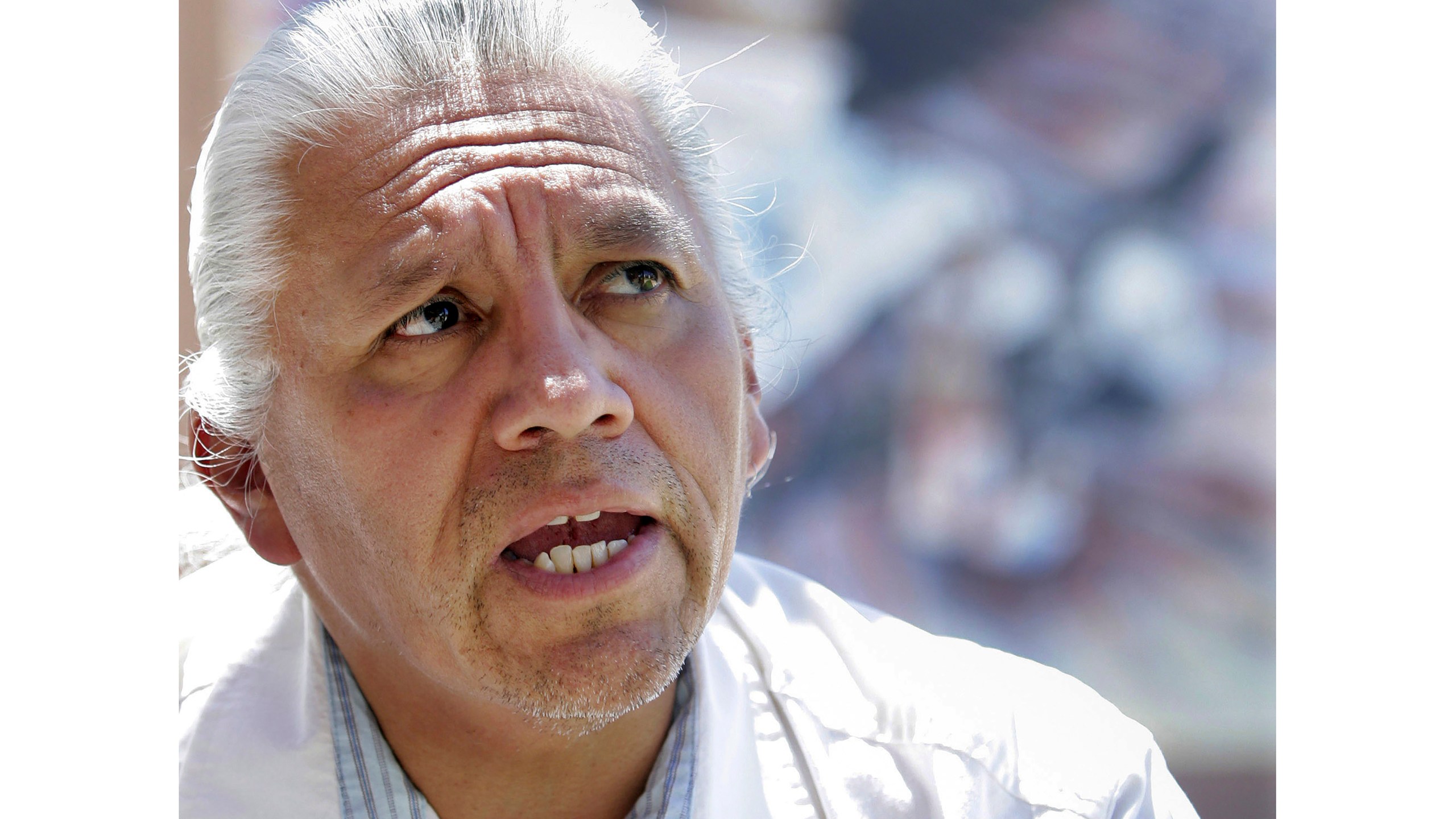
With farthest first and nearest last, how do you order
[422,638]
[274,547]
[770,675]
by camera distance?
[770,675] → [274,547] → [422,638]

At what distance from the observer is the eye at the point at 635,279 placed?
1.15m

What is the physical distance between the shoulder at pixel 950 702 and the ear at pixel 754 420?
0.92 ft

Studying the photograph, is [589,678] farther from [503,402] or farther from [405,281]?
[405,281]

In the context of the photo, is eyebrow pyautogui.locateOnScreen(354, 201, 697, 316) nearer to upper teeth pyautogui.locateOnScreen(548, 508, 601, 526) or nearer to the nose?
the nose

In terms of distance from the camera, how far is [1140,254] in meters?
2.21

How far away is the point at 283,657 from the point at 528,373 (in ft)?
2.34

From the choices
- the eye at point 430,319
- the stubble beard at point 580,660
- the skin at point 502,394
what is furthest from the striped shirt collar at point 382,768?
the eye at point 430,319

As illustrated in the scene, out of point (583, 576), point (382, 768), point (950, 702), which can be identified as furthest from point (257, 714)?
point (950, 702)
